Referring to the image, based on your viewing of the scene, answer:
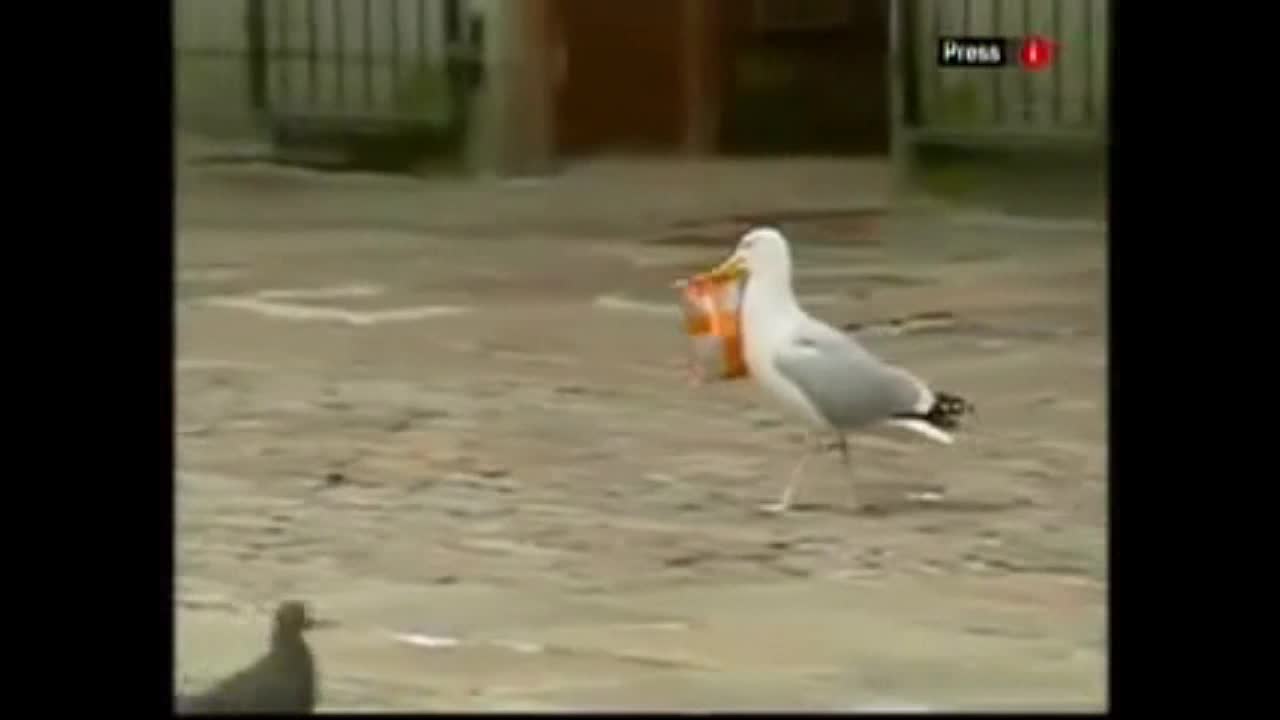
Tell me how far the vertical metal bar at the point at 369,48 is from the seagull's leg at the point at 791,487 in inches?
38.1

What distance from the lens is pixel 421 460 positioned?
599cm

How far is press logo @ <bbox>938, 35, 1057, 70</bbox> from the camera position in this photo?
19.2 feet

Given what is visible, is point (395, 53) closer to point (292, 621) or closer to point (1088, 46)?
point (292, 621)

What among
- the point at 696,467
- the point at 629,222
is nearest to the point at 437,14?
the point at 629,222

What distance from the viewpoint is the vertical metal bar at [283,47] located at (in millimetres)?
5891

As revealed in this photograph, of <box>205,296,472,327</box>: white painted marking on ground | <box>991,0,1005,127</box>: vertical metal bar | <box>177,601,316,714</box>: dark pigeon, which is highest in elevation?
<box>991,0,1005,127</box>: vertical metal bar

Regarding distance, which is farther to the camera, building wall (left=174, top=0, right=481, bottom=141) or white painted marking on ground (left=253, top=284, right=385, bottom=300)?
white painted marking on ground (left=253, top=284, right=385, bottom=300)

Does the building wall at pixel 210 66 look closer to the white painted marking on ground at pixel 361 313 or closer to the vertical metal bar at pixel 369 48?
the vertical metal bar at pixel 369 48

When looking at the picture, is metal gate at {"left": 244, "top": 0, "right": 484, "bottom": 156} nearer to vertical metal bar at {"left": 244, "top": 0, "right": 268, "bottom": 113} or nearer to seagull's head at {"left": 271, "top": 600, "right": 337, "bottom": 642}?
vertical metal bar at {"left": 244, "top": 0, "right": 268, "bottom": 113}

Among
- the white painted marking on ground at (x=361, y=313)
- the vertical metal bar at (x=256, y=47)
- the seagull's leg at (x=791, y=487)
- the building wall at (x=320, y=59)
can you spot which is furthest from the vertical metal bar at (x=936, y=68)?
the vertical metal bar at (x=256, y=47)

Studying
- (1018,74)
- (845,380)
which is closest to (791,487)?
(845,380)

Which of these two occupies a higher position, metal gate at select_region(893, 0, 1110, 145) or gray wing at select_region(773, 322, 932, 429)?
metal gate at select_region(893, 0, 1110, 145)

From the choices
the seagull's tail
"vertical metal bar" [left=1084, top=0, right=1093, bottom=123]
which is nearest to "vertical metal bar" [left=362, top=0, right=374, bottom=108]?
the seagull's tail

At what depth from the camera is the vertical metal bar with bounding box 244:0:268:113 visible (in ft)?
19.3
